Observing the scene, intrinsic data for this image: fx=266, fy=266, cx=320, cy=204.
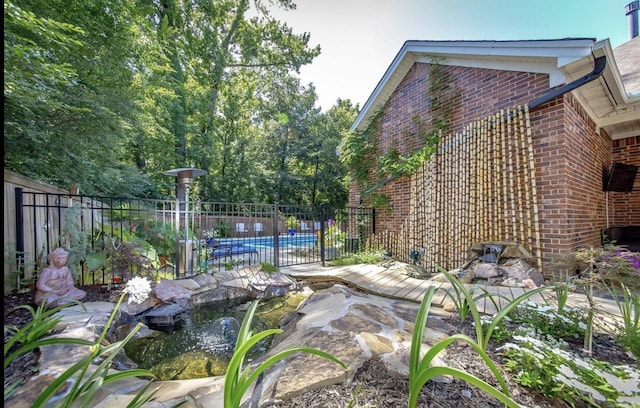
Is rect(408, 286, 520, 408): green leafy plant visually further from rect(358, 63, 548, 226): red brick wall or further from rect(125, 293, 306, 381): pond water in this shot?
rect(358, 63, 548, 226): red brick wall

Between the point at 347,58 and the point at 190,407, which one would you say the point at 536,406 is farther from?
the point at 347,58

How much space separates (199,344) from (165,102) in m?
9.19

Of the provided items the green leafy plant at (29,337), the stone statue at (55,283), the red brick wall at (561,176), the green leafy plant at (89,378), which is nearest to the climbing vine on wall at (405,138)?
the red brick wall at (561,176)

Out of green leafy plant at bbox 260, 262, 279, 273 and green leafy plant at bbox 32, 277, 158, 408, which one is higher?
green leafy plant at bbox 32, 277, 158, 408

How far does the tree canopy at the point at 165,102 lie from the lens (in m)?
3.43

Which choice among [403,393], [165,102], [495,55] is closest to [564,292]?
[403,393]

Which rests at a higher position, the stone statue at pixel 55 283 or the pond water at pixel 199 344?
the stone statue at pixel 55 283

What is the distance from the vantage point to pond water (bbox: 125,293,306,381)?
2.28 m

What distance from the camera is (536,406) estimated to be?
1258 mm

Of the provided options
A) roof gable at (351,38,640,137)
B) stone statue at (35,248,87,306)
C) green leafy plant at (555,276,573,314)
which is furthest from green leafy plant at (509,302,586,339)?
stone statue at (35,248,87,306)

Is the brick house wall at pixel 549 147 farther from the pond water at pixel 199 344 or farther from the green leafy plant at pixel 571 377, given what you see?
the pond water at pixel 199 344

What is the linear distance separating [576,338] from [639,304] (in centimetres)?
43

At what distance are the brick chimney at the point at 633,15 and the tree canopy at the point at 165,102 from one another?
31.8 ft

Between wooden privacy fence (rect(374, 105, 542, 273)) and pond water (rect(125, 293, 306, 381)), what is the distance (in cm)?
302
